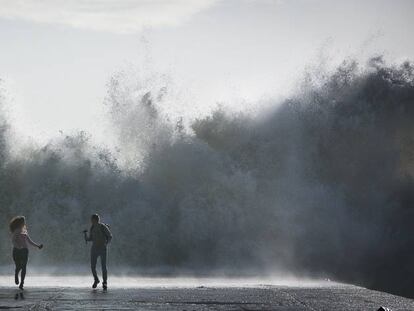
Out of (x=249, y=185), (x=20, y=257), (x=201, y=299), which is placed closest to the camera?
(x=201, y=299)

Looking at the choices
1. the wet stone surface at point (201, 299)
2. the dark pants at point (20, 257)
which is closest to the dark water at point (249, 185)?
the dark pants at point (20, 257)

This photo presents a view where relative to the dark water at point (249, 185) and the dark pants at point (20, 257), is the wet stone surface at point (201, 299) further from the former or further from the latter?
the dark water at point (249, 185)

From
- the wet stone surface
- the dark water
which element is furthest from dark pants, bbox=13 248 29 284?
the dark water

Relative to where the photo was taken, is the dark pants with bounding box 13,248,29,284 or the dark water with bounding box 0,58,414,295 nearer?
the dark pants with bounding box 13,248,29,284

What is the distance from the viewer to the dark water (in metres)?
31.7

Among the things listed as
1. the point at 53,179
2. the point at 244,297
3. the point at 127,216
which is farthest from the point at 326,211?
the point at 244,297

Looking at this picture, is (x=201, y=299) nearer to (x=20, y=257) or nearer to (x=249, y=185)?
(x=20, y=257)

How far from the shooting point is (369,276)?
29.2 metres

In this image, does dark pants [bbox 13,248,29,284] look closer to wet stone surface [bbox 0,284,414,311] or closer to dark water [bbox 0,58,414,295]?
wet stone surface [bbox 0,284,414,311]

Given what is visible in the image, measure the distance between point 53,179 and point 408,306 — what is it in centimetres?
2257

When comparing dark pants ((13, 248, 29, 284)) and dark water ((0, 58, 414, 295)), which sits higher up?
dark water ((0, 58, 414, 295))

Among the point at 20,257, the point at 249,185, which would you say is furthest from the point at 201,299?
the point at 249,185

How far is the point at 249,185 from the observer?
34.8 m

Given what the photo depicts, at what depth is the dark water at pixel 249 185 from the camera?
31703 mm
